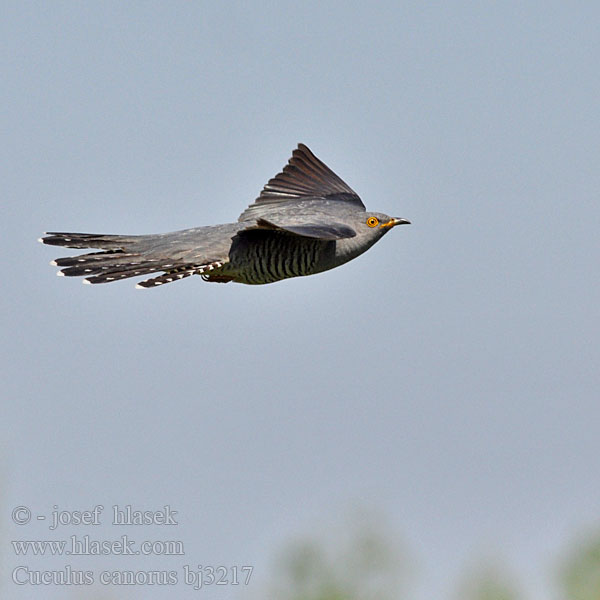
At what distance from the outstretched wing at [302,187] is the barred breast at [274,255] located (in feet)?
4.88

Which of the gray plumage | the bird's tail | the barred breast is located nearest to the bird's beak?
the gray plumage

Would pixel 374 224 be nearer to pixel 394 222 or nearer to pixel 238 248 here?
pixel 394 222

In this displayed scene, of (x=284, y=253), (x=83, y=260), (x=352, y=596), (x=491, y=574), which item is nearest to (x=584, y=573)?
(x=491, y=574)

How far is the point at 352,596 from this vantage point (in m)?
15.8

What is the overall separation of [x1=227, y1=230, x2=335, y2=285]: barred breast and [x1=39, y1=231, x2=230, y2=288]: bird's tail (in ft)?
0.73

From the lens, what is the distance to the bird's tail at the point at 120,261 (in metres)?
10.1

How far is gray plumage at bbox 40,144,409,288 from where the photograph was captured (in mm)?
10188

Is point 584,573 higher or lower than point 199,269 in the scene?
lower

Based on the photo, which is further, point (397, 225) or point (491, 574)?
point (491, 574)

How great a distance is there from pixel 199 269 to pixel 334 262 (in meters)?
1.25

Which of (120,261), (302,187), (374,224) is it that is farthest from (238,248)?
(302,187)

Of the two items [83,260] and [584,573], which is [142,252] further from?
[584,573]

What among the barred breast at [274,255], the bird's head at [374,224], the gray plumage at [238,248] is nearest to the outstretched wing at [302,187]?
the gray plumage at [238,248]

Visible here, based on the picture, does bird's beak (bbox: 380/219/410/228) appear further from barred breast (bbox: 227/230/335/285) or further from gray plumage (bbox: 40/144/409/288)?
barred breast (bbox: 227/230/335/285)
